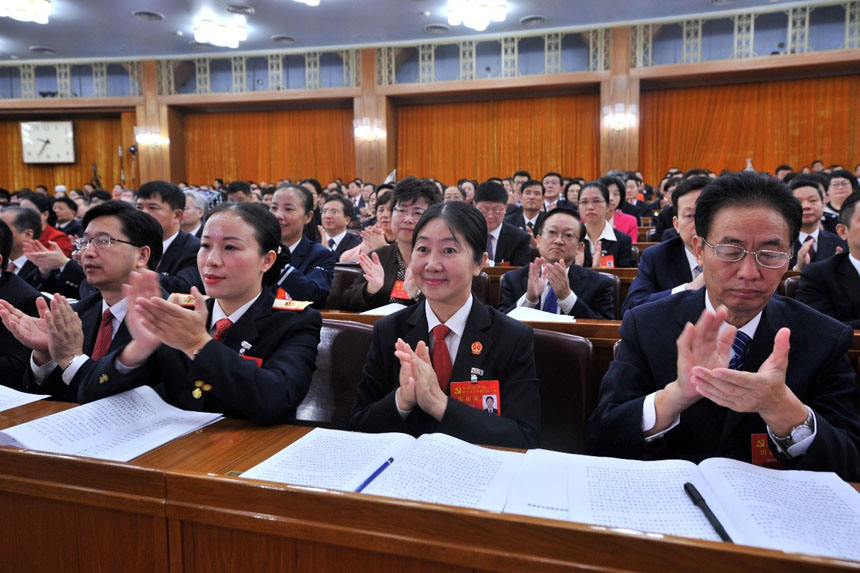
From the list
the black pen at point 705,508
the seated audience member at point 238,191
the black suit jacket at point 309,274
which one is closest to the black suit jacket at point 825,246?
the black suit jacket at point 309,274

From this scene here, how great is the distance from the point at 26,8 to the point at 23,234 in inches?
221

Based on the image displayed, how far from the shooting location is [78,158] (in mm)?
13055

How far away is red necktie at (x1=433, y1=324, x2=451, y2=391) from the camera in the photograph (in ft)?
5.02

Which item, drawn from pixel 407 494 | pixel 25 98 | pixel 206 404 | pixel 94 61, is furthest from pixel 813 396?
pixel 25 98

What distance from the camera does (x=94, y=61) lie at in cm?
1173

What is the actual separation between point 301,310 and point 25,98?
13512mm

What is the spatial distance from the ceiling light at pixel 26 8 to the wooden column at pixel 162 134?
3.94 meters

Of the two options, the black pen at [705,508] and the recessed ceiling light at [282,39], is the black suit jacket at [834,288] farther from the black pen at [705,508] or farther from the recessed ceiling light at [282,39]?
the recessed ceiling light at [282,39]

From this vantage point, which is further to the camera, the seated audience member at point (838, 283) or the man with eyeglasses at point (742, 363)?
the seated audience member at point (838, 283)

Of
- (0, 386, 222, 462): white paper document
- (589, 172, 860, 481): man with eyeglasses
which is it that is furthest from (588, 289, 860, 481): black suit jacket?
(0, 386, 222, 462): white paper document

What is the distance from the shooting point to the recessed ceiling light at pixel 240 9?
8672 mm

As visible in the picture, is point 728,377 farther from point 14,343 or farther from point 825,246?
point 825,246

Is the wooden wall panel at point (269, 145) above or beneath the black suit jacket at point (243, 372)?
above

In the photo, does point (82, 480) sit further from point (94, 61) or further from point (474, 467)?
point (94, 61)
